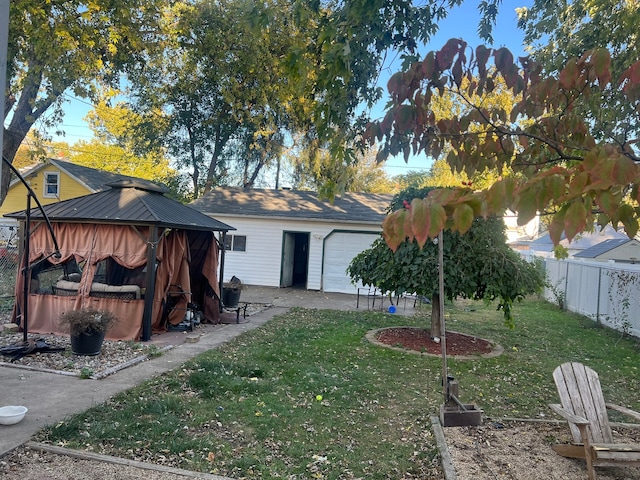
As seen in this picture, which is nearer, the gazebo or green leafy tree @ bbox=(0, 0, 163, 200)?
the gazebo

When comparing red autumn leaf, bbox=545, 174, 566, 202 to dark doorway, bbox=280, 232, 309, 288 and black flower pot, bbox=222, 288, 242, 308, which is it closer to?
black flower pot, bbox=222, 288, 242, 308

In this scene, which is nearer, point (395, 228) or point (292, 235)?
point (395, 228)

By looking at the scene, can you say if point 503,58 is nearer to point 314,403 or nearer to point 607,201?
point 607,201

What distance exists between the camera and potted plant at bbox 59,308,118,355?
6.58 meters

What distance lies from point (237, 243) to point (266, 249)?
1.19 meters

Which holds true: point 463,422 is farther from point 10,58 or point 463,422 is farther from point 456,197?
point 10,58

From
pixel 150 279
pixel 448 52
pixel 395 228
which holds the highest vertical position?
pixel 448 52

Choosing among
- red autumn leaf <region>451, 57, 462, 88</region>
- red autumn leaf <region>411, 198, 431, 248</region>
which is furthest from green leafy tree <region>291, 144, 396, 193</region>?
red autumn leaf <region>411, 198, 431, 248</region>

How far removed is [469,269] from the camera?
7.60 m

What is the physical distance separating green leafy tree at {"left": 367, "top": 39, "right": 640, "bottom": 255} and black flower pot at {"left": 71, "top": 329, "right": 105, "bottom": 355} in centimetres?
536

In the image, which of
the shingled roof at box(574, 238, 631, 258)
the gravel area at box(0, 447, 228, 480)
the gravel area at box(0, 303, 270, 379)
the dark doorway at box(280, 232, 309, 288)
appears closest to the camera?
the gravel area at box(0, 447, 228, 480)

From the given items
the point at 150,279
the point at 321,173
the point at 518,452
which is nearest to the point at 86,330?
the point at 150,279

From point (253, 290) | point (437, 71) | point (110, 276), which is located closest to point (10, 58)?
point (110, 276)

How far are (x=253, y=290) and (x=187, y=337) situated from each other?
813 cm
